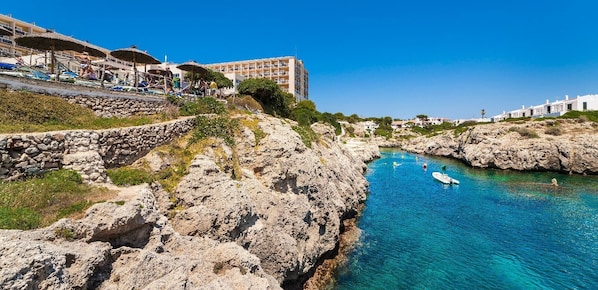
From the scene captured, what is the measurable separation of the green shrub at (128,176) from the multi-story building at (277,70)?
290 feet

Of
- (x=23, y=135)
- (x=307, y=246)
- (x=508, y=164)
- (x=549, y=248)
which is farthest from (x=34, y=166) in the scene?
(x=508, y=164)

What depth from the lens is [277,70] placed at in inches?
4146

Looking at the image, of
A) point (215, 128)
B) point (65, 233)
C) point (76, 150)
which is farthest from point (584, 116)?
point (65, 233)

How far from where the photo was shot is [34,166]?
11648mm

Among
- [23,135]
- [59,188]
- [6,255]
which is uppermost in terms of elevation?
[23,135]

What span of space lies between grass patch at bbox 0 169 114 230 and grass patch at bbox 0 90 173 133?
9.82 feet

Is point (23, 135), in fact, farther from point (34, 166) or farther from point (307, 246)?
point (307, 246)

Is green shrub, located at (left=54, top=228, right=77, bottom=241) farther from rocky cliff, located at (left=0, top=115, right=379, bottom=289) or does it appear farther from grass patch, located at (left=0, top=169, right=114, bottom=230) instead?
grass patch, located at (left=0, top=169, right=114, bottom=230)

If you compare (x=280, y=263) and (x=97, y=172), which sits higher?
(x=97, y=172)

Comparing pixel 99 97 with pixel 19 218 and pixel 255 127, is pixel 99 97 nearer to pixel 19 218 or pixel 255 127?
pixel 255 127

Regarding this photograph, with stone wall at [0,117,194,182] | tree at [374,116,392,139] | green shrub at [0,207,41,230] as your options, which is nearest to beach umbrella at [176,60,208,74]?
stone wall at [0,117,194,182]

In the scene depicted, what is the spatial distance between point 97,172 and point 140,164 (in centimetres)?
293

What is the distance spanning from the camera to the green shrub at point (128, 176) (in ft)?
44.8

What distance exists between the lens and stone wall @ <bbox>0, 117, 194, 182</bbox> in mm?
11156
